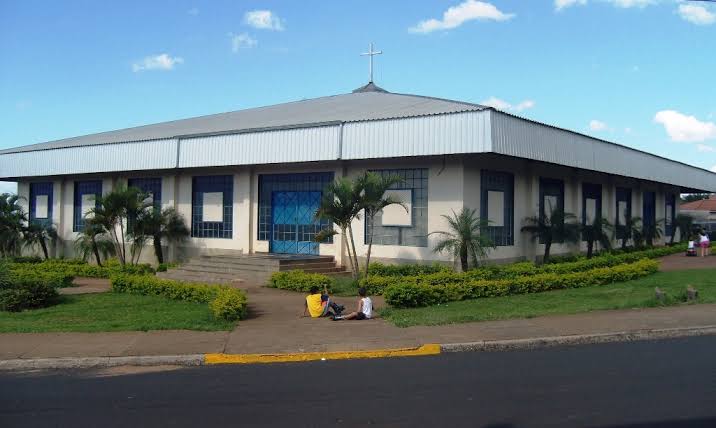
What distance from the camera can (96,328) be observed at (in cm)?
1120

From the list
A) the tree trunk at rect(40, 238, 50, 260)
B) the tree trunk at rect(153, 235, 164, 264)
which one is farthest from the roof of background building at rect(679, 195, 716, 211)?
the tree trunk at rect(40, 238, 50, 260)

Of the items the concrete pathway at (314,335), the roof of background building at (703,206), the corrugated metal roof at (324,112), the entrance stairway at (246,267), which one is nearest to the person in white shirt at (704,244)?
the corrugated metal roof at (324,112)

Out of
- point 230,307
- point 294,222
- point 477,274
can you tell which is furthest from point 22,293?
point 477,274

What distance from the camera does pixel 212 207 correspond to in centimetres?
2308

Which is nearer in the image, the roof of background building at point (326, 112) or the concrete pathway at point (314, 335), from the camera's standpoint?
the concrete pathway at point (314, 335)

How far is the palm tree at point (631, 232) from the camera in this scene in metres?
26.5

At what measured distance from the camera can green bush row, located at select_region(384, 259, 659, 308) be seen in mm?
13344

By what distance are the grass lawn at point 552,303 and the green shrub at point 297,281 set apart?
10.9 feet

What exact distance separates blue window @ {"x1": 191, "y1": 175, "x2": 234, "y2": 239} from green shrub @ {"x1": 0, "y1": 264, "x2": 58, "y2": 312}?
28.8 feet

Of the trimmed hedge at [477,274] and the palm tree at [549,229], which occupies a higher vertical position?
the palm tree at [549,229]

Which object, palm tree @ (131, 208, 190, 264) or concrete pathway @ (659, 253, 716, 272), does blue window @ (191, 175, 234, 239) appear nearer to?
palm tree @ (131, 208, 190, 264)

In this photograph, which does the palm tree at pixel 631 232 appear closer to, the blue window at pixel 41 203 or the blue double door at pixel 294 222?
the blue double door at pixel 294 222

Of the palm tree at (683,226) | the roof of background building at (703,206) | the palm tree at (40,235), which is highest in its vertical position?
the roof of background building at (703,206)

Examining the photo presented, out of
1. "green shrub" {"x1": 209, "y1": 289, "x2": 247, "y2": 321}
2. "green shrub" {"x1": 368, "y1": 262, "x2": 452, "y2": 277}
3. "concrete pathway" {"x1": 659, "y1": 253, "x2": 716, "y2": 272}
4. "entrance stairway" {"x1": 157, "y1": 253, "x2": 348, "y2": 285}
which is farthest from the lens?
"concrete pathway" {"x1": 659, "y1": 253, "x2": 716, "y2": 272}
